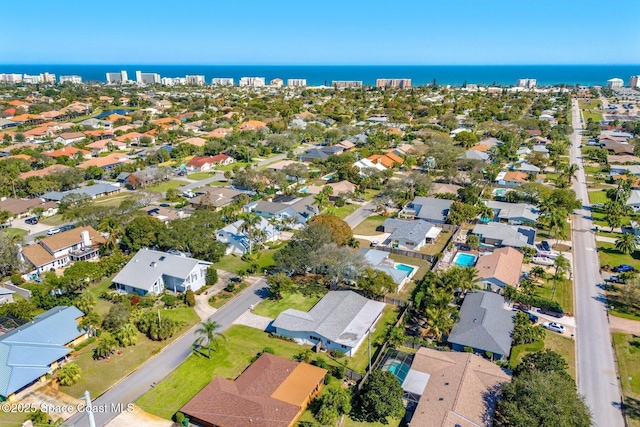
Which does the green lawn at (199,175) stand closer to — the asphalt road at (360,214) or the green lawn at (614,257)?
the asphalt road at (360,214)

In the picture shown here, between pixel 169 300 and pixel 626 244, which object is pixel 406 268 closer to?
pixel 169 300

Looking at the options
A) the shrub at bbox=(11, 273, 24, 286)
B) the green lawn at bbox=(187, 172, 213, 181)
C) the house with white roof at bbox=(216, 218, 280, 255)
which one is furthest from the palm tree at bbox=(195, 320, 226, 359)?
the green lawn at bbox=(187, 172, 213, 181)

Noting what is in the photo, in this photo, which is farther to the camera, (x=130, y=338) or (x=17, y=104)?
(x=17, y=104)

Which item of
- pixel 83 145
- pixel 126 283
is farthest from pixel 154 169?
pixel 126 283

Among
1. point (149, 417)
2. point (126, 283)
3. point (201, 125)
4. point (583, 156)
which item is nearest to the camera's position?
point (149, 417)

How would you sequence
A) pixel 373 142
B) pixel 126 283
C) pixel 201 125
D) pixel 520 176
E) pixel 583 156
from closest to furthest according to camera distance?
pixel 126 283 < pixel 520 176 < pixel 583 156 < pixel 373 142 < pixel 201 125

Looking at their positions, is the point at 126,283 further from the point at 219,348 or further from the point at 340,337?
the point at 340,337
